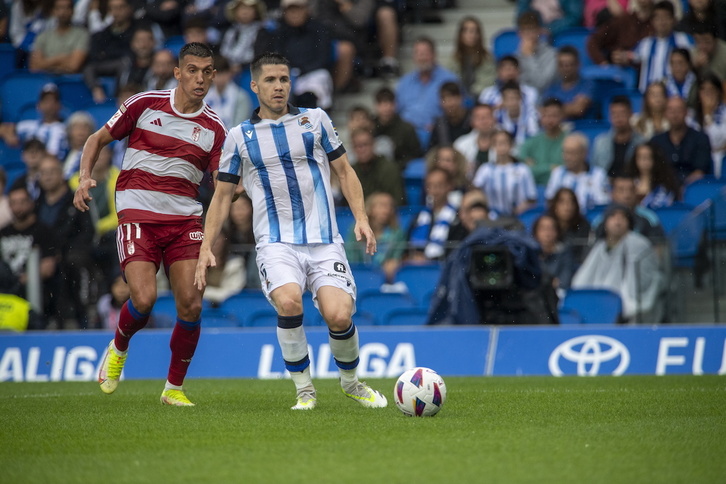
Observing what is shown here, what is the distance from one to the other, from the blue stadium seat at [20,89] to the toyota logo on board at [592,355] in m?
10.6

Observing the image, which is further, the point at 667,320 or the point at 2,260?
the point at 2,260

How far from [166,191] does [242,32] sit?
28.5 feet

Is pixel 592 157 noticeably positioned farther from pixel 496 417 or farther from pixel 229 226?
pixel 496 417

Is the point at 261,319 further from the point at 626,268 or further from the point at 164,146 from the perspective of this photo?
the point at 164,146

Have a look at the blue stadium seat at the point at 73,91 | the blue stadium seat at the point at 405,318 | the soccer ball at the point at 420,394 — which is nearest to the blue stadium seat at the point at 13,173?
the blue stadium seat at the point at 73,91

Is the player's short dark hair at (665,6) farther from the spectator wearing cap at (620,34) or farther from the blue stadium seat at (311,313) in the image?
the blue stadium seat at (311,313)

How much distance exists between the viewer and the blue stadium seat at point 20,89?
57.4 ft

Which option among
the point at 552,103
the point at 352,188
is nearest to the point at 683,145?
the point at 552,103

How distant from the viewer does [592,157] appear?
13.5 metres

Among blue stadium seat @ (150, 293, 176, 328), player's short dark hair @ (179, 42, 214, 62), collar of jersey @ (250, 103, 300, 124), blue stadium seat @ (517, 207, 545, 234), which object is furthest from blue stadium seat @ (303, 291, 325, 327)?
collar of jersey @ (250, 103, 300, 124)

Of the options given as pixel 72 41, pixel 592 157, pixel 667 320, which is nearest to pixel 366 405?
pixel 667 320

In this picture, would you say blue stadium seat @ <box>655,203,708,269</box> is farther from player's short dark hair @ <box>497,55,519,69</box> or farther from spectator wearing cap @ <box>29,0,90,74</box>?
spectator wearing cap @ <box>29,0,90,74</box>

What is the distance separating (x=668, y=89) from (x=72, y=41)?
9.64 m

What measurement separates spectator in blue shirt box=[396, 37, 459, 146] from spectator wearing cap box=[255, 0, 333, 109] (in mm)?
1162
